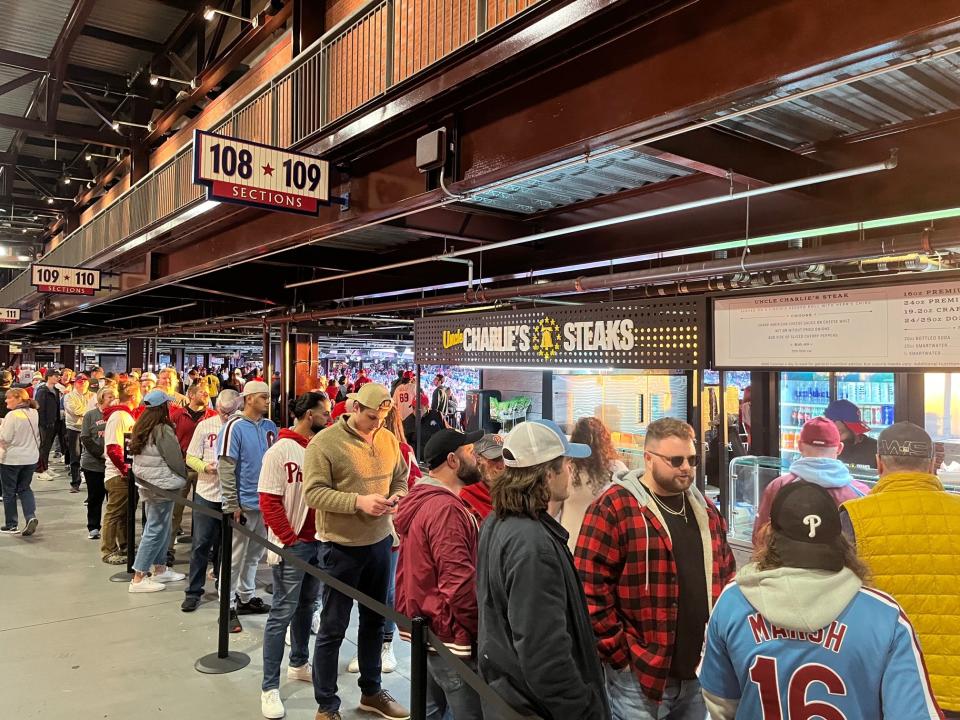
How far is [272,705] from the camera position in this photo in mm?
3973

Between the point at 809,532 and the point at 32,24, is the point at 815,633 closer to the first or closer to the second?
the point at 809,532

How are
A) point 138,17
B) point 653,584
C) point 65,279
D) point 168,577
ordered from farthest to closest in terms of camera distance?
1. point 138,17
2. point 65,279
3. point 168,577
4. point 653,584

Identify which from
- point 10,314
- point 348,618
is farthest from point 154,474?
point 10,314

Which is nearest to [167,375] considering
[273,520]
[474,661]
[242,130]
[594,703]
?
[242,130]

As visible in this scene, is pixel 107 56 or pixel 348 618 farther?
pixel 107 56

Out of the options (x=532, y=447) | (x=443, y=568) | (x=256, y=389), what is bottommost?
(x=443, y=568)

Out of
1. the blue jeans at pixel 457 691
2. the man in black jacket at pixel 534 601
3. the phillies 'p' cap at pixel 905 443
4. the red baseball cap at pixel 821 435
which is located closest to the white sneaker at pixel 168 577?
the blue jeans at pixel 457 691

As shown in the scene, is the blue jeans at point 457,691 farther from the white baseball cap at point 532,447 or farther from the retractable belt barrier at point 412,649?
the white baseball cap at point 532,447

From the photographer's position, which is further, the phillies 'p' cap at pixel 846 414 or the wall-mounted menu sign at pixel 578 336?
the phillies 'p' cap at pixel 846 414

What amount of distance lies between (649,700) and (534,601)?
969mm

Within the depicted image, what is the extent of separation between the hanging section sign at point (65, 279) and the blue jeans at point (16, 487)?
4.10 metres

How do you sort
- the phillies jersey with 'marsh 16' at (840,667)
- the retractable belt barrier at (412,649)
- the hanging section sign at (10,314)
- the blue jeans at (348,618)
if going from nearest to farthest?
the phillies jersey with 'marsh 16' at (840,667) → the retractable belt barrier at (412,649) → the blue jeans at (348,618) → the hanging section sign at (10,314)

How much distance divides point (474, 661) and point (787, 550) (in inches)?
66.7

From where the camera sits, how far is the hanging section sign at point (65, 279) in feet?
36.6
